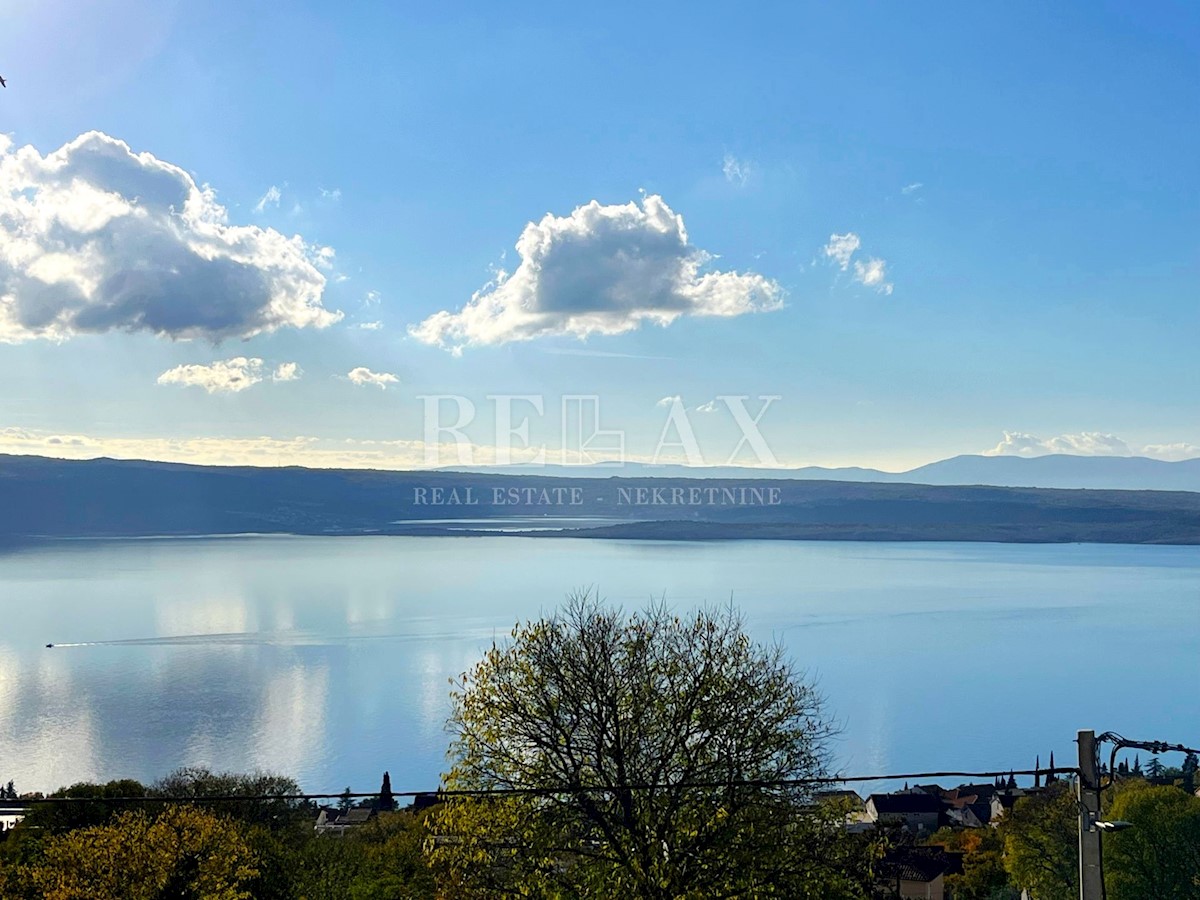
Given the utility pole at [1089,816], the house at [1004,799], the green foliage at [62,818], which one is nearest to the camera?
the utility pole at [1089,816]

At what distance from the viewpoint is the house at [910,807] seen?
39.5 metres

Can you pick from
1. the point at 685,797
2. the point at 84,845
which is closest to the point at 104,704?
the point at 84,845

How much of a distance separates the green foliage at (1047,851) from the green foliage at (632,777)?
13.4 meters

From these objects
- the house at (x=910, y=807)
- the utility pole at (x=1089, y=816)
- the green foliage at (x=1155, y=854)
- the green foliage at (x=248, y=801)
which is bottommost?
the house at (x=910, y=807)

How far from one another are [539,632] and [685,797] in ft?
8.49

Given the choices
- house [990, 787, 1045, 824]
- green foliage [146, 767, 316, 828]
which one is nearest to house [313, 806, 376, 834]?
green foliage [146, 767, 316, 828]

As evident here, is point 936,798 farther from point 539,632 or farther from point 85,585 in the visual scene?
point 85,585

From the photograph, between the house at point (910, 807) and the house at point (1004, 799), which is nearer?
the house at point (1004, 799)

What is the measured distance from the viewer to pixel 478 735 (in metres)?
9.35

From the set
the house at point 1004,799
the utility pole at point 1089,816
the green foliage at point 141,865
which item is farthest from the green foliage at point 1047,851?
the utility pole at point 1089,816

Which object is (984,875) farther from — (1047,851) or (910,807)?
(910,807)

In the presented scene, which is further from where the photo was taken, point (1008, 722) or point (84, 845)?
point (1008, 722)

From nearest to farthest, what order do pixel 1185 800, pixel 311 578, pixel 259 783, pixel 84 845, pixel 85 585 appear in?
pixel 84 845 → pixel 1185 800 → pixel 259 783 → pixel 85 585 → pixel 311 578

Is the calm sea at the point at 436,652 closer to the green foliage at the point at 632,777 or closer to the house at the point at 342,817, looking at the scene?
the house at the point at 342,817
